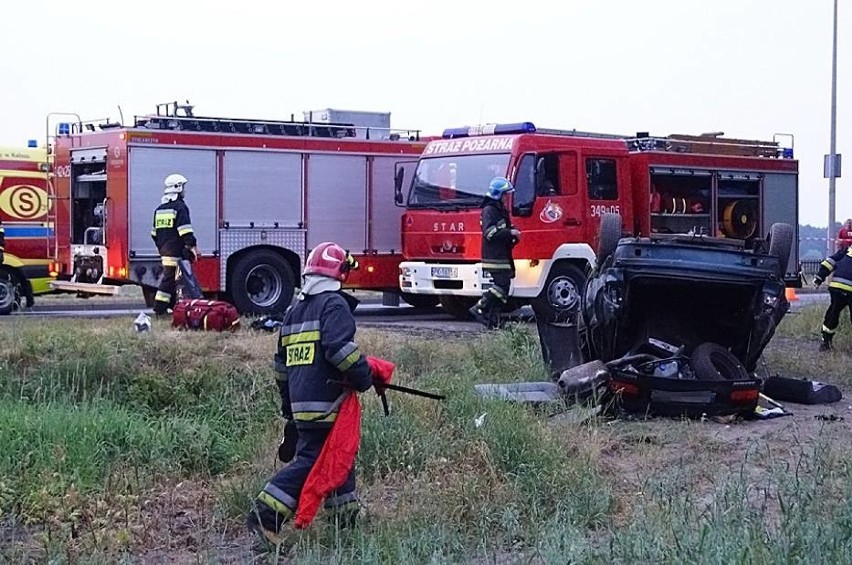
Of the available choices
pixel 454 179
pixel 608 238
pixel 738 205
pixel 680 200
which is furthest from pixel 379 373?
pixel 738 205

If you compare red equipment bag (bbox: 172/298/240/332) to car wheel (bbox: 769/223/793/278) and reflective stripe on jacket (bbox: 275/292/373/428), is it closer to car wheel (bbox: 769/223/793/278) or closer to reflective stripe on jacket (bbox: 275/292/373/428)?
car wheel (bbox: 769/223/793/278)

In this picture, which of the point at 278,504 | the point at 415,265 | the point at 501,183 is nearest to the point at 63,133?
the point at 415,265

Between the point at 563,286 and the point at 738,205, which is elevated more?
the point at 738,205

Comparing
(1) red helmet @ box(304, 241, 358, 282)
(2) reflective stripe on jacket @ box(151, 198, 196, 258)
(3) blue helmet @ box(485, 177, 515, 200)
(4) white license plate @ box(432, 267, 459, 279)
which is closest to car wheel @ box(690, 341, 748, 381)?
(1) red helmet @ box(304, 241, 358, 282)

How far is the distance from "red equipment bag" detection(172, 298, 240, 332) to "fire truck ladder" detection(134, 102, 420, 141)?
4356 mm

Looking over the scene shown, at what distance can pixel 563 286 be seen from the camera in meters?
16.6

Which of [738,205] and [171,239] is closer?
[171,239]

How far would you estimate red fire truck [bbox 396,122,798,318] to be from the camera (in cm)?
1614

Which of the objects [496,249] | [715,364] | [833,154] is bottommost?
[715,364]

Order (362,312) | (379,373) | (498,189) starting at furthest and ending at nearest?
1. (362,312)
2. (498,189)
3. (379,373)

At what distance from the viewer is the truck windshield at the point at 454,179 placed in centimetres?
1616

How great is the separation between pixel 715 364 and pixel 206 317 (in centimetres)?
526

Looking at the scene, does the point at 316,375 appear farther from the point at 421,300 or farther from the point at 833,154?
the point at 833,154

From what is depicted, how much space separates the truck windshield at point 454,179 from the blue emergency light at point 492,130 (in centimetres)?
41
